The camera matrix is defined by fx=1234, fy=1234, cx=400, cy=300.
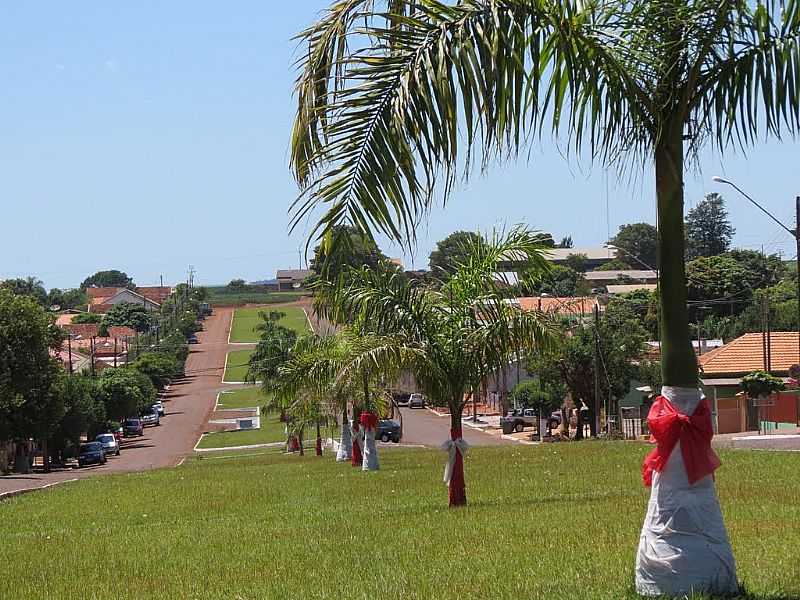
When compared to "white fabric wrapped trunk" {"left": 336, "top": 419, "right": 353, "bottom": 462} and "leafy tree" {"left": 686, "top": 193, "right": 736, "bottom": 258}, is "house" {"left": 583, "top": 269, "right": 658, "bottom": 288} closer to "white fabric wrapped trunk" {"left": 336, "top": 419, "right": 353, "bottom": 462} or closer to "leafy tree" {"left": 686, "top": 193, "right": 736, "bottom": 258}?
"leafy tree" {"left": 686, "top": 193, "right": 736, "bottom": 258}

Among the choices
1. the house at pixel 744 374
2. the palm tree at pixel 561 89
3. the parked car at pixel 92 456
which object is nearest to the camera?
the palm tree at pixel 561 89

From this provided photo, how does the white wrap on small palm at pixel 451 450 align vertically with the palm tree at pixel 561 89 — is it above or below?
below

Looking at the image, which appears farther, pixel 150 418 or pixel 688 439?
pixel 150 418

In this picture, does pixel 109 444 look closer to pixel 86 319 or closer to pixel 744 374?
pixel 744 374

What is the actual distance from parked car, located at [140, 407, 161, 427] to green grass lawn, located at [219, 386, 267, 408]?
659cm

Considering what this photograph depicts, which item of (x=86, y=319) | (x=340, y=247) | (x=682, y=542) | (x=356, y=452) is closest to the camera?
(x=340, y=247)

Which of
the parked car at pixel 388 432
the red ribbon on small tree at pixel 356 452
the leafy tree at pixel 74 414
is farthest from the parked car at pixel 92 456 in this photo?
the red ribbon on small tree at pixel 356 452

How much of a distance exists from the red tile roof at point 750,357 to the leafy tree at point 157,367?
6186 cm

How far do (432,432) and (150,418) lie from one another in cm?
3346

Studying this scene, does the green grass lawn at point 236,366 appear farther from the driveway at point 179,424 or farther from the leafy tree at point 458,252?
the leafy tree at point 458,252

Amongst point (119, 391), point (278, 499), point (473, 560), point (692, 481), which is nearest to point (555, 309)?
point (278, 499)

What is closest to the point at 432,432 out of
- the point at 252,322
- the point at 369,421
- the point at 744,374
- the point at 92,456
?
the point at 92,456

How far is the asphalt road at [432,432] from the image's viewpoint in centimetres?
6016

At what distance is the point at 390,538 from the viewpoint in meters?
13.4
